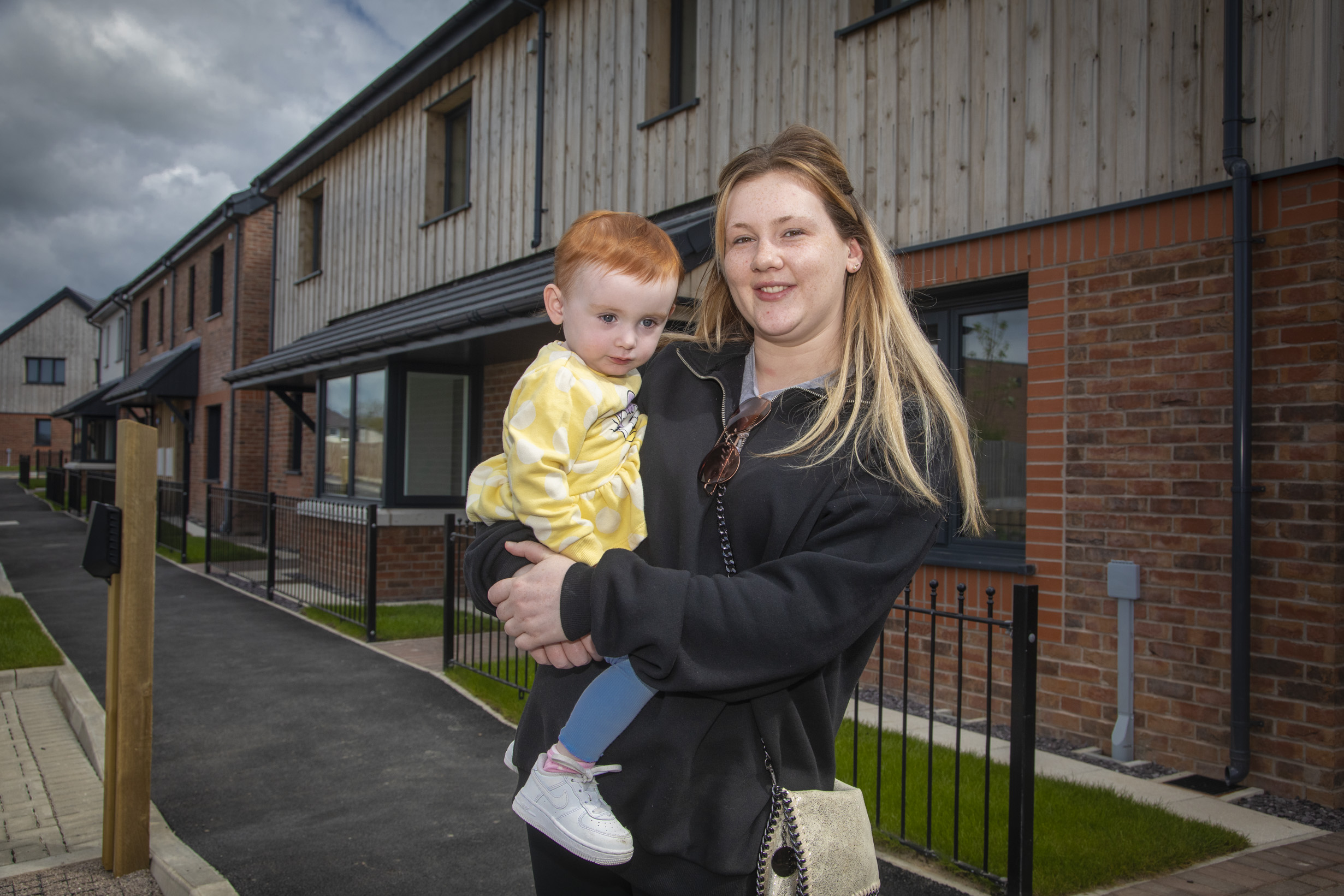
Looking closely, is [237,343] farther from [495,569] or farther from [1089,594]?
[495,569]

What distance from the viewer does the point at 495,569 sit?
1592 mm

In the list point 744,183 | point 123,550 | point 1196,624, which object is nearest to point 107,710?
point 123,550

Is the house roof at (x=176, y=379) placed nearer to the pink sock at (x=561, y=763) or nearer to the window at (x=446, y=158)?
the window at (x=446, y=158)

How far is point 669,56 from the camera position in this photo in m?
8.70

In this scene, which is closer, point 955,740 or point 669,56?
point 955,740

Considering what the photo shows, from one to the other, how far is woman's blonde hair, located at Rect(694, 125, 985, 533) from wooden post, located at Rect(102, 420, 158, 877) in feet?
9.47

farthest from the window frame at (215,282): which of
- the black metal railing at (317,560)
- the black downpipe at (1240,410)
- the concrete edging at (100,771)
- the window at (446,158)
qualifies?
the black downpipe at (1240,410)

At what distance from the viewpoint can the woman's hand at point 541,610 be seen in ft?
4.55

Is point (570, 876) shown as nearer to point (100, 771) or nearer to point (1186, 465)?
point (1186, 465)

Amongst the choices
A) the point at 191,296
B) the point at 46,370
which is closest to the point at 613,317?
the point at 191,296

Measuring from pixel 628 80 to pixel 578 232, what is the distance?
772 centimetres

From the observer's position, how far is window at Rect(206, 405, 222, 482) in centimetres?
1997

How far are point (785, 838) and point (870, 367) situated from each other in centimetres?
76

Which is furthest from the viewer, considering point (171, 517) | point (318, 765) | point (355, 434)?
point (171, 517)
